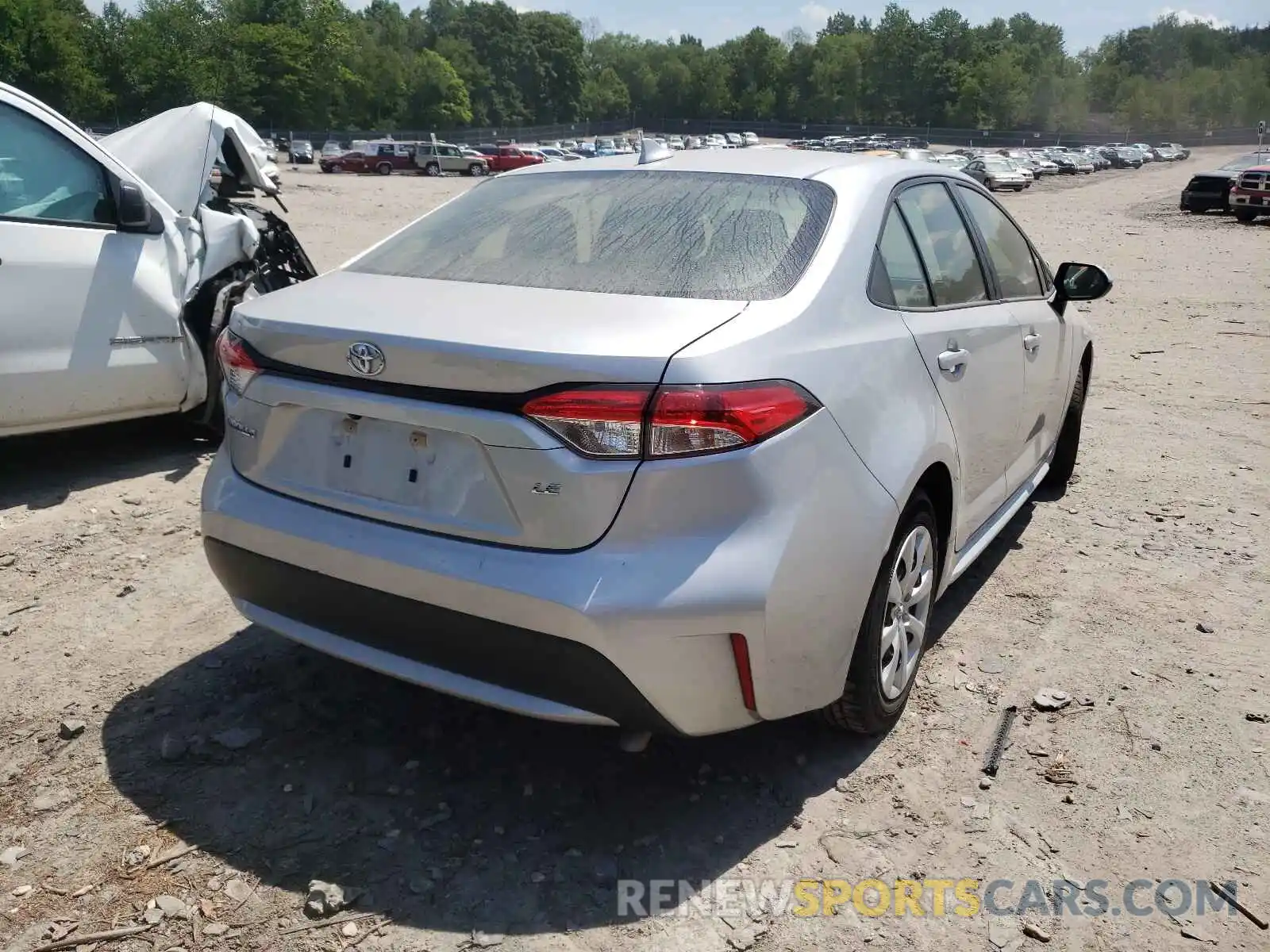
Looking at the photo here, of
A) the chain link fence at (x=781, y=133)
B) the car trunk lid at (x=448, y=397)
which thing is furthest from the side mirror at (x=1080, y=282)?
the chain link fence at (x=781, y=133)

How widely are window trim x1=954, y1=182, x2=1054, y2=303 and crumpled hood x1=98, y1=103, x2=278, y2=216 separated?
13.4 ft

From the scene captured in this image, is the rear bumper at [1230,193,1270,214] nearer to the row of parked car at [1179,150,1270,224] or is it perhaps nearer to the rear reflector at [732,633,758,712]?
the row of parked car at [1179,150,1270,224]

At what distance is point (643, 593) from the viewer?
240 centimetres

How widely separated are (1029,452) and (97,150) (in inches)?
181

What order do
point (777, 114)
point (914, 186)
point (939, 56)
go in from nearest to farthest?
point (914, 186) < point (939, 56) < point (777, 114)

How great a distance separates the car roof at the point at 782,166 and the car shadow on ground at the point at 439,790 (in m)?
1.68

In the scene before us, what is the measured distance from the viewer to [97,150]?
→ 5.31 meters

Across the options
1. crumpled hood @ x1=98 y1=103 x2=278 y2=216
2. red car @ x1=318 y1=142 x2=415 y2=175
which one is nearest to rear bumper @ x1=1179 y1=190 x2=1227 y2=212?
crumpled hood @ x1=98 y1=103 x2=278 y2=216

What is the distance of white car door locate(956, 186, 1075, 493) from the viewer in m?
4.16

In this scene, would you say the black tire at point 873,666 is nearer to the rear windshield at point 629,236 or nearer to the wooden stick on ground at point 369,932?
the rear windshield at point 629,236

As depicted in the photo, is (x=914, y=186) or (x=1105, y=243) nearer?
(x=914, y=186)

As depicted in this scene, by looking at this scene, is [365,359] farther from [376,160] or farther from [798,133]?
[798,133]

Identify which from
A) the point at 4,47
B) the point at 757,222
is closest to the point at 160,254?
the point at 757,222

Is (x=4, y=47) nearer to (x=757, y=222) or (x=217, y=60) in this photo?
(x=217, y=60)
